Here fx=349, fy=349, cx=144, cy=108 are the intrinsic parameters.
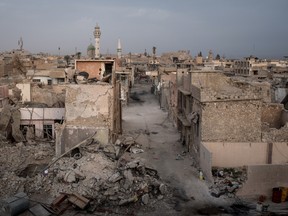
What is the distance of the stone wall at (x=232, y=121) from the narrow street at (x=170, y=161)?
243 centimetres

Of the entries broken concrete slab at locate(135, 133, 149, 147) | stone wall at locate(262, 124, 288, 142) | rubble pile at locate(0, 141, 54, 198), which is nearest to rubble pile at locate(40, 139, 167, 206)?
rubble pile at locate(0, 141, 54, 198)

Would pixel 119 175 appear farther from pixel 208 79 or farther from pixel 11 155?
pixel 208 79

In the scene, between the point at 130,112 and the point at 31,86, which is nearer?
the point at 31,86

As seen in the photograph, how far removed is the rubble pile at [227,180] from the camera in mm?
15547

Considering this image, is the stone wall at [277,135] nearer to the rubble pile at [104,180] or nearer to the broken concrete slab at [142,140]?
the rubble pile at [104,180]

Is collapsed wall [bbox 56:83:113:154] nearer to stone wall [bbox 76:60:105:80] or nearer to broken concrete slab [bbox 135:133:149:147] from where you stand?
broken concrete slab [bbox 135:133:149:147]

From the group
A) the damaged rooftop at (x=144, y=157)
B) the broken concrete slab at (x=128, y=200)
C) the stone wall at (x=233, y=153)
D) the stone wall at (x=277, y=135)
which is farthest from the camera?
the stone wall at (x=277, y=135)

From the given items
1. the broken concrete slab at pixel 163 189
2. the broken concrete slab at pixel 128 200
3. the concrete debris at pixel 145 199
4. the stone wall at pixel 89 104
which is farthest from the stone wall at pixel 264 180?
the stone wall at pixel 89 104

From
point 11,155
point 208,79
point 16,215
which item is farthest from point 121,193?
point 208,79

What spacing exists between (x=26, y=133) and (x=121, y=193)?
10.9 metres

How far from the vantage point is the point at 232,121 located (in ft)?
59.6

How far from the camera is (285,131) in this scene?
18047mm

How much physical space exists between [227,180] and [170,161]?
4.61 metres

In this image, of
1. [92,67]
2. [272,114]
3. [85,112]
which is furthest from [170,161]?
[92,67]
